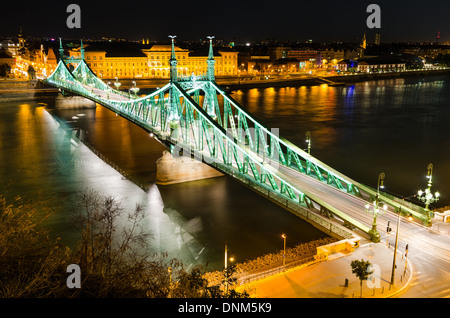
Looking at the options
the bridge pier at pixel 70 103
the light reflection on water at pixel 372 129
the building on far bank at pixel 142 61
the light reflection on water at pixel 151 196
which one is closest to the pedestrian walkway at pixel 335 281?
the light reflection on water at pixel 151 196

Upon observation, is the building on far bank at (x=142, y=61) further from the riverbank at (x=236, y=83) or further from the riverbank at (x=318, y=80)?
the riverbank at (x=318, y=80)

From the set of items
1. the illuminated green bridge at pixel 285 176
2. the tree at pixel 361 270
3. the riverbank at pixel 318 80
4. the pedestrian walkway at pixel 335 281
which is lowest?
the pedestrian walkway at pixel 335 281

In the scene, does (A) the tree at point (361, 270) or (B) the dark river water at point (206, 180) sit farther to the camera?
(B) the dark river water at point (206, 180)

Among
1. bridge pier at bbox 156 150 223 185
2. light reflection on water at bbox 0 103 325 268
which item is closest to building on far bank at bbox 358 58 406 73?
light reflection on water at bbox 0 103 325 268

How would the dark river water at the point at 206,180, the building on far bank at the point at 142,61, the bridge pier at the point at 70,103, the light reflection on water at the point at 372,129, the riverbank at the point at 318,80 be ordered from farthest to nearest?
the building on far bank at the point at 142,61
the riverbank at the point at 318,80
the bridge pier at the point at 70,103
the light reflection on water at the point at 372,129
the dark river water at the point at 206,180

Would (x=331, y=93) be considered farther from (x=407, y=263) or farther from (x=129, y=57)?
(x=407, y=263)

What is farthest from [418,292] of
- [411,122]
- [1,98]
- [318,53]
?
[318,53]

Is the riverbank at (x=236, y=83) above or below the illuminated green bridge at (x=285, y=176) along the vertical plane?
above

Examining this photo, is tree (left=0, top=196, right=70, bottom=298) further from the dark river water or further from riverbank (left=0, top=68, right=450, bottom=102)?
riverbank (left=0, top=68, right=450, bottom=102)
